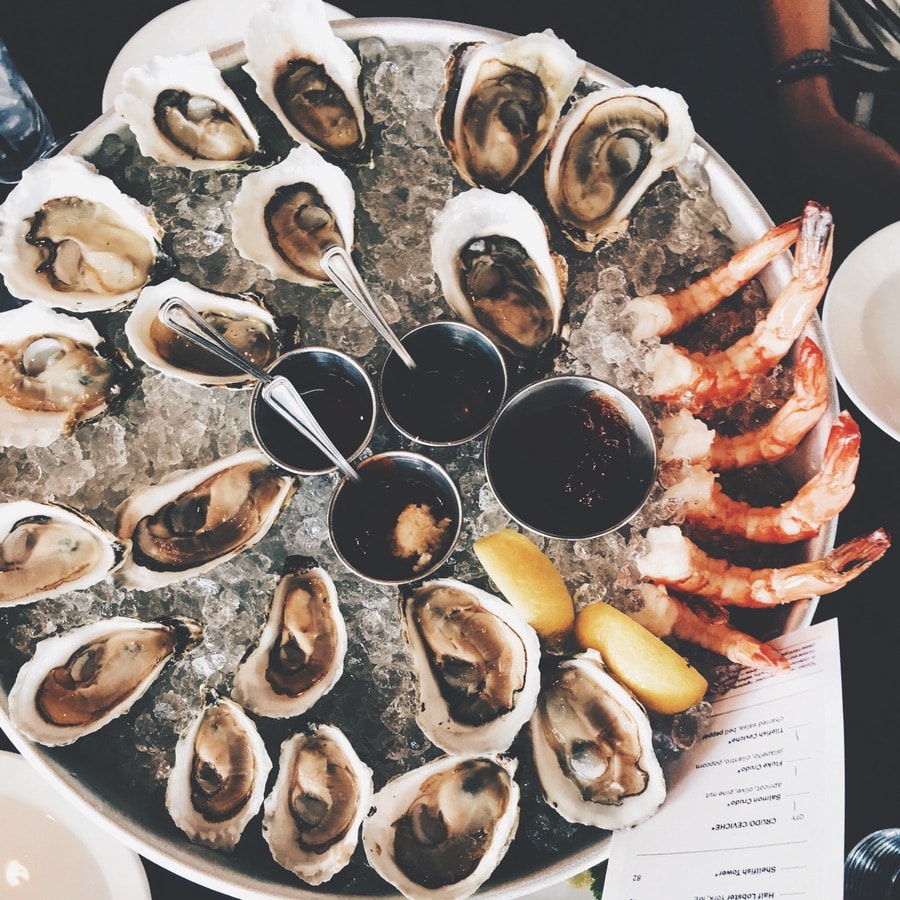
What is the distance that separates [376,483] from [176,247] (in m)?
0.54

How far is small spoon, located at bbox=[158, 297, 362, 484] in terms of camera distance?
944 millimetres

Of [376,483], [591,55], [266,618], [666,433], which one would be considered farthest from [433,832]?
[591,55]

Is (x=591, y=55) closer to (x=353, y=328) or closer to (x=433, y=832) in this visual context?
(x=353, y=328)

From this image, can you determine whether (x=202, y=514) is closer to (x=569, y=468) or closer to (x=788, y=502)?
(x=569, y=468)

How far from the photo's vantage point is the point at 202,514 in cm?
116

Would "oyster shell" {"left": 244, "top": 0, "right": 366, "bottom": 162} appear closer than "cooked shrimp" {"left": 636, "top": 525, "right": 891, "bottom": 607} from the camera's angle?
No

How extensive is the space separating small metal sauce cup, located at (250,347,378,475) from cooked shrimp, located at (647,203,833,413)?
1.46ft

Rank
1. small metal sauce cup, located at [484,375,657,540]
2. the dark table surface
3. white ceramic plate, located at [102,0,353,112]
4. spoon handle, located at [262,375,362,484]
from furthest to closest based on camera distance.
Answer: white ceramic plate, located at [102,0,353,112]
the dark table surface
small metal sauce cup, located at [484,375,657,540]
spoon handle, located at [262,375,362,484]

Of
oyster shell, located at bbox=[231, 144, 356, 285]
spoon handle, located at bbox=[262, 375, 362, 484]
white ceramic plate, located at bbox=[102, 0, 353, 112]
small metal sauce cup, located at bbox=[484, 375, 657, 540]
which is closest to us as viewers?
spoon handle, located at bbox=[262, 375, 362, 484]

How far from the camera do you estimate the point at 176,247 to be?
4.03ft

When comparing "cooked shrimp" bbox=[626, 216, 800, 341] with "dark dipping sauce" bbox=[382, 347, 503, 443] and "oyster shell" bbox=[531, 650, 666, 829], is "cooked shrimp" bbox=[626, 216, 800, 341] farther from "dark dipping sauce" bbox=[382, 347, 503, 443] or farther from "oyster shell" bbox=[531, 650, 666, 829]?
"oyster shell" bbox=[531, 650, 666, 829]

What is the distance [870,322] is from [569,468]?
61cm

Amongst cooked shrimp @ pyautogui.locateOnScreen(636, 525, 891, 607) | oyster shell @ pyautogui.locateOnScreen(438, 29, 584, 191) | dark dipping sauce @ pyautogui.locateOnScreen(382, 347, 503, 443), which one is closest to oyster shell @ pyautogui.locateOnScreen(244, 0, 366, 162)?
oyster shell @ pyautogui.locateOnScreen(438, 29, 584, 191)

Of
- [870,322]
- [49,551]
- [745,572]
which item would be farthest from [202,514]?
[870,322]
